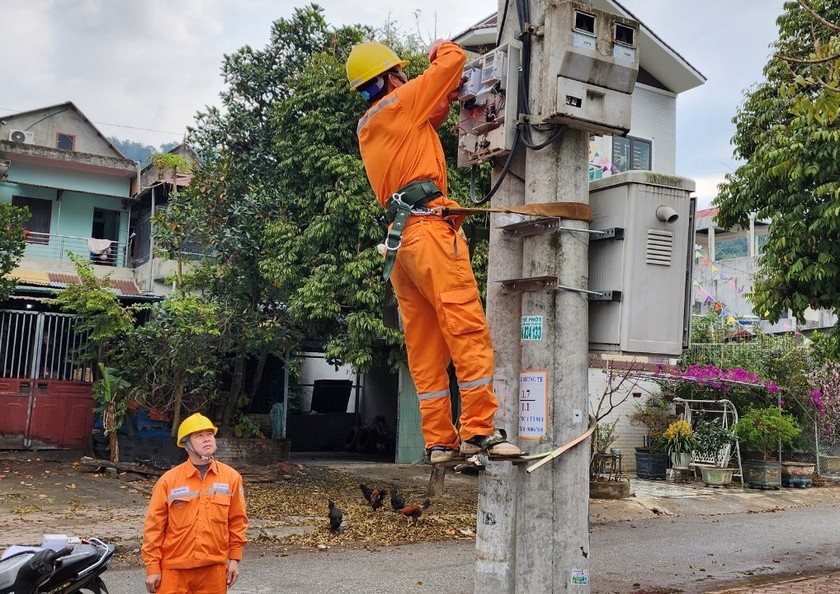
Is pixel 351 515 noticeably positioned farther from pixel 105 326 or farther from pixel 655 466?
pixel 655 466

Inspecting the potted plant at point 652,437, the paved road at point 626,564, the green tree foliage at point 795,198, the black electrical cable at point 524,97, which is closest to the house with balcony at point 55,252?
the paved road at point 626,564

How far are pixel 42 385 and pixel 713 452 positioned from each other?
13.1 meters

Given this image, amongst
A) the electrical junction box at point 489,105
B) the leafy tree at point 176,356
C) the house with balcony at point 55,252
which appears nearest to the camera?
the electrical junction box at point 489,105

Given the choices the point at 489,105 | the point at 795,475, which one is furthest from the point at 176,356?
the point at 795,475

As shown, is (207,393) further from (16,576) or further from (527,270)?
(527,270)

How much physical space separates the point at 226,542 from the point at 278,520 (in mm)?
5960

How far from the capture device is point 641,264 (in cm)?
372

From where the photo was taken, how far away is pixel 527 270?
12.4 ft

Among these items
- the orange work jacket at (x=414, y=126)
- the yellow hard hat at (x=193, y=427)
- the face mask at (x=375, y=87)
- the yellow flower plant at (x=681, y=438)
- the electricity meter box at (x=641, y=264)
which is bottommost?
the yellow flower plant at (x=681, y=438)

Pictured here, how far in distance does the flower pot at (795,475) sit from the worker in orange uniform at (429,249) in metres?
15.4

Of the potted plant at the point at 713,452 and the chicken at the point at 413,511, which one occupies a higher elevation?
the potted plant at the point at 713,452

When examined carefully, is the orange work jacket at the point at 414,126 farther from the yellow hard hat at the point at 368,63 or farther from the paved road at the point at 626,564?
the paved road at the point at 626,564

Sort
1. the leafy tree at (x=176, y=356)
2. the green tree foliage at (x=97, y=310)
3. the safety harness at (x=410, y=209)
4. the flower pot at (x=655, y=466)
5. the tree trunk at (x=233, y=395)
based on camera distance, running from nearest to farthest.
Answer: the safety harness at (x=410, y=209)
the leafy tree at (x=176, y=356)
the green tree foliage at (x=97, y=310)
the tree trunk at (x=233, y=395)
the flower pot at (x=655, y=466)

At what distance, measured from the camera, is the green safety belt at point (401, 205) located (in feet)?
12.9
